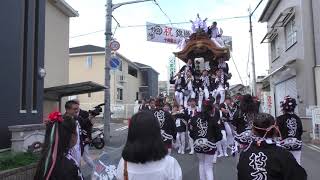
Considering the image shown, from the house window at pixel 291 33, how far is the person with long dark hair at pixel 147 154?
71.9ft

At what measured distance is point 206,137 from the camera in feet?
27.6

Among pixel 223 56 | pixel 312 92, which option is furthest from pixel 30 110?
pixel 312 92

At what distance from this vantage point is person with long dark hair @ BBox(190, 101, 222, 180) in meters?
8.34

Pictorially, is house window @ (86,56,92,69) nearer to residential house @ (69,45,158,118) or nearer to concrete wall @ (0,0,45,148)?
residential house @ (69,45,158,118)

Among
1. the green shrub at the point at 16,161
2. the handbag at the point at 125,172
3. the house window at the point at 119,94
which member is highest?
the house window at the point at 119,94

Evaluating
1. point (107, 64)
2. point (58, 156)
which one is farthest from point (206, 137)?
point (107, 64)

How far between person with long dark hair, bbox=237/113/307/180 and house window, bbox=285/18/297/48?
20936mm

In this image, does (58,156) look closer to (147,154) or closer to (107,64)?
(147,154)

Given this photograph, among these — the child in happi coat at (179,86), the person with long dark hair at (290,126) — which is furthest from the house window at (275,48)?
the person with long dark hair at (290,126)

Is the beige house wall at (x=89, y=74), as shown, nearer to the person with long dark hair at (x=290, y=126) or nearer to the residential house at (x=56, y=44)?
the residential house at (x=56, y=44)

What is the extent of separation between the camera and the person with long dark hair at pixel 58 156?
381cm

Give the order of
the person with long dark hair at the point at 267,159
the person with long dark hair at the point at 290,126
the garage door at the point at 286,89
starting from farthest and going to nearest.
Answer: the garage door at the point at 286,89
the person with long dark hair at the point at 290,126
the person with long dark hair at the point at 267,159

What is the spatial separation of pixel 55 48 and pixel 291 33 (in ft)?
44.3

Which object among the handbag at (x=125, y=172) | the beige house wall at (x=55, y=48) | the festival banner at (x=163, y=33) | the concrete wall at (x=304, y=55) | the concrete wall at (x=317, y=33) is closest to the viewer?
the handbag at (x=125, y=172)
